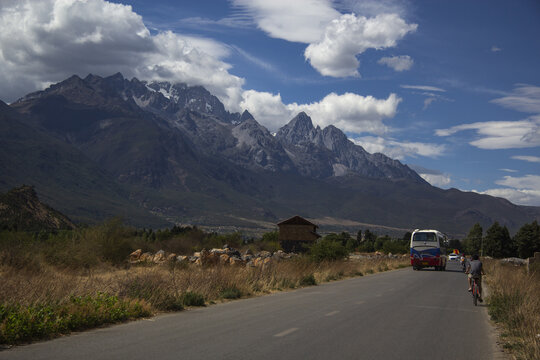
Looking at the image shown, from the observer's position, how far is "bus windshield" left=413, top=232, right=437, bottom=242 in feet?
138

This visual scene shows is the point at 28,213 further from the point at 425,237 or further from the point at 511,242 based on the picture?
the point at 511,242

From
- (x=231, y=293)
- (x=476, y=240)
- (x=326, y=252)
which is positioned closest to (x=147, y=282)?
(x=231, y=293)

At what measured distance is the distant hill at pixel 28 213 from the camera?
71919mm

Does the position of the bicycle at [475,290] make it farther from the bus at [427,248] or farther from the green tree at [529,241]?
the green tree at [529,241]

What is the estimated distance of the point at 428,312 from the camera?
14945 mm

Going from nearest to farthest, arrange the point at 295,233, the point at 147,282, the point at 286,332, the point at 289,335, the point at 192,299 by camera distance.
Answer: the point at 289,335 < the point at 286,332 < the point at 147,282 < the point at 192,299 < the point at 295,233

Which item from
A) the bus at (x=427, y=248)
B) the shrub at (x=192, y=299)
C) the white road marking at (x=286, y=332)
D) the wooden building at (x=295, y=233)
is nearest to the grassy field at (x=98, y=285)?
the shrub at (x=192, y=299)

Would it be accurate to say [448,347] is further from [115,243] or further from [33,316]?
[115,243]

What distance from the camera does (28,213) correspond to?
75.9 meters

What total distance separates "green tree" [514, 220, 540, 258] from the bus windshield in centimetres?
6338

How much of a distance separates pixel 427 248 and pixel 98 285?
115 feet

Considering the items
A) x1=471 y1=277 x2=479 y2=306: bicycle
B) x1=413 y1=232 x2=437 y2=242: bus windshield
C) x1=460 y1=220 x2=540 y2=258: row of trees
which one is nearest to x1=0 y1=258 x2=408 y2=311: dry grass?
x1=471 y1=277 x2=479 y2=306: bicycle

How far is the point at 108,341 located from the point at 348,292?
41.8 feet

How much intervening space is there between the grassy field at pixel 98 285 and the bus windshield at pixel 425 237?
39.5ft
